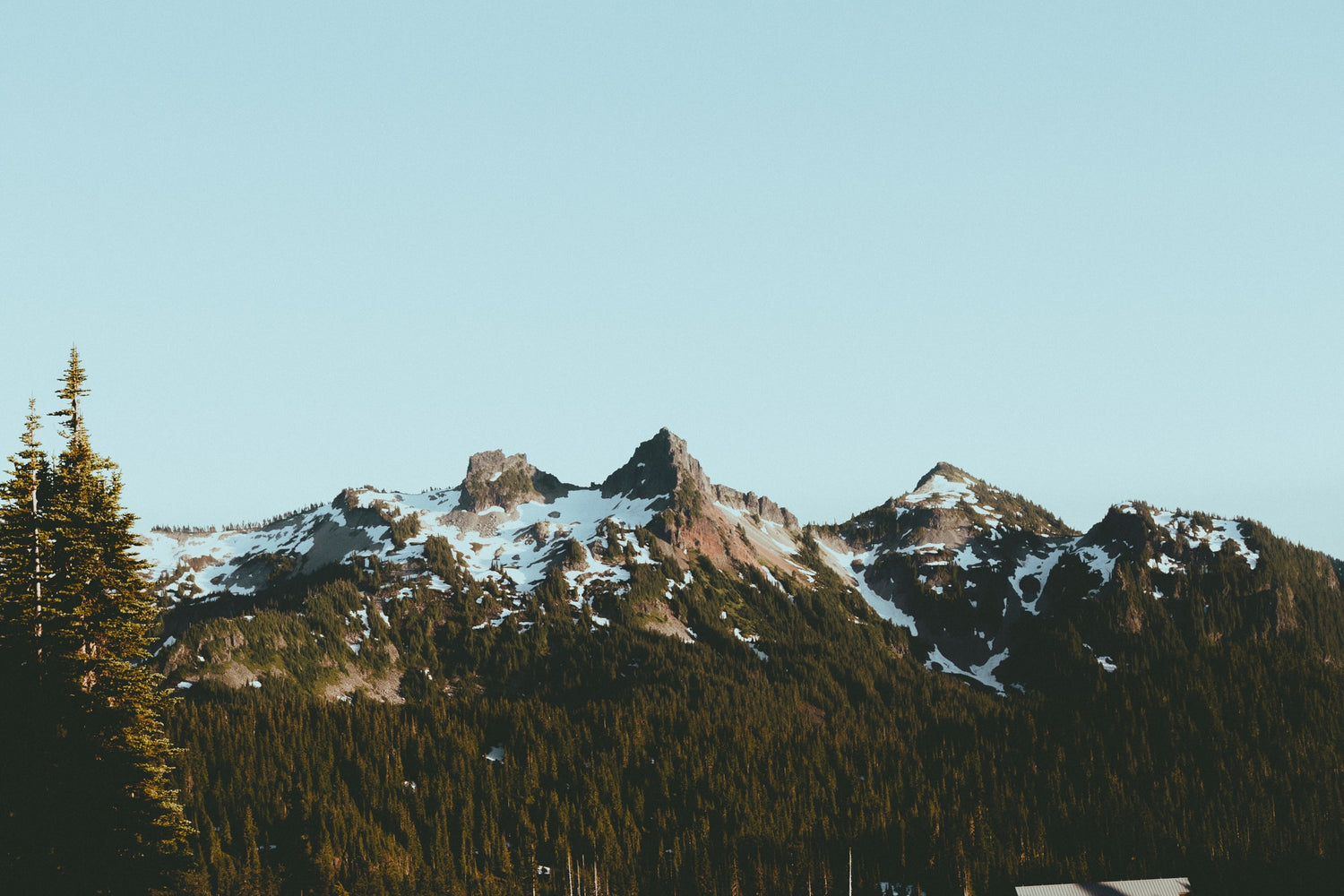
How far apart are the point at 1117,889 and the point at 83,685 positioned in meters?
144

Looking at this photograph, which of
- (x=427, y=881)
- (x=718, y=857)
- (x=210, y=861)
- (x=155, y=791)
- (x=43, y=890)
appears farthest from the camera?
(x=718, y=857)

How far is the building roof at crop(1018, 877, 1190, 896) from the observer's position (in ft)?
479

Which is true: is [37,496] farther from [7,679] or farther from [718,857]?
[718,857]

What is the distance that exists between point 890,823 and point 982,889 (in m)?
22.2

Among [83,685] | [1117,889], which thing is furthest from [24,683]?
[1117,889]

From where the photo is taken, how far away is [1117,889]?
150 meters

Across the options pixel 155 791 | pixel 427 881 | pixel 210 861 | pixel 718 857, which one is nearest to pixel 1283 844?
pixel 718 857

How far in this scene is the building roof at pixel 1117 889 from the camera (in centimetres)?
14600

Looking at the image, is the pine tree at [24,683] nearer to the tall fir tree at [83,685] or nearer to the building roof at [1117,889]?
the tall fir tree at [83,685]

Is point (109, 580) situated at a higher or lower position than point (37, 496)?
lower

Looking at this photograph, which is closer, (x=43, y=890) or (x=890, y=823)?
(x=43, y=890)

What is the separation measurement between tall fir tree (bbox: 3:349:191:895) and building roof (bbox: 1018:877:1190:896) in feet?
409

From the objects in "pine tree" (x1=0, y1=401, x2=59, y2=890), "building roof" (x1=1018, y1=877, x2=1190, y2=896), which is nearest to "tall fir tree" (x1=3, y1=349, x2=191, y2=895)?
"pine tree" (x1=0, y1=401, x2=59, y2=890)

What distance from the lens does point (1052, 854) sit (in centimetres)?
19600
